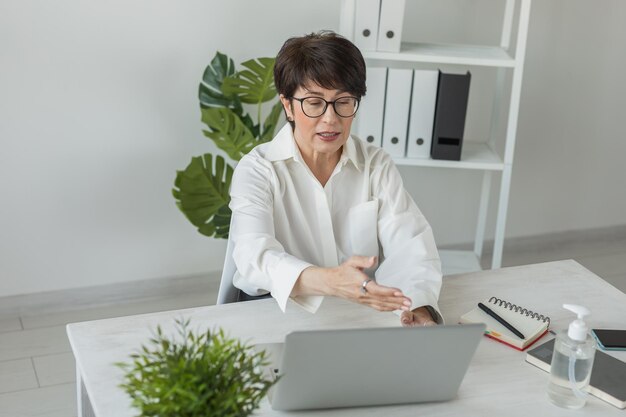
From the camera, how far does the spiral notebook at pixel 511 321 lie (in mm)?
1843

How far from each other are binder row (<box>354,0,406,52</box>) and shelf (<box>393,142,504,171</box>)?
1.41 feet

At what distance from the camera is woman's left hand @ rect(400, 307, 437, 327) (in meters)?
1.91

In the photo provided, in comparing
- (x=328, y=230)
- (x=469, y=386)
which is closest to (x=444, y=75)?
(x=328, y=230)

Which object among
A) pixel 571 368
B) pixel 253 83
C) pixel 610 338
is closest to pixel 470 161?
pixel 253 83

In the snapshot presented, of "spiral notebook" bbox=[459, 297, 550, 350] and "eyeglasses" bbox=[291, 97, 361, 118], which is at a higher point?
"eyeglasses" bbox=[291, 97, 361, 118]

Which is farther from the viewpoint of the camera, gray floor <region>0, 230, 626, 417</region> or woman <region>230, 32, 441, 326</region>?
gray floor <region>0, 230, 626, 417</region>

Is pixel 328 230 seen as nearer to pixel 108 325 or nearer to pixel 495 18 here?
pixel 108 325

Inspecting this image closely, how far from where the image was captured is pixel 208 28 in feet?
11.0

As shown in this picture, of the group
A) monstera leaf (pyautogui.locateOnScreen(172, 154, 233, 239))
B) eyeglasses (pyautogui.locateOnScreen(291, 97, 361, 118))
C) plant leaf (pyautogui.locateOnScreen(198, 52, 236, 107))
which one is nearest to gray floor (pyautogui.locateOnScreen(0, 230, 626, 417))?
monstera leaf (pyautogui.locateOnScreen(172, 154, 233, 239))

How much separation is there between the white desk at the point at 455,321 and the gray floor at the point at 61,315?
1.11 m

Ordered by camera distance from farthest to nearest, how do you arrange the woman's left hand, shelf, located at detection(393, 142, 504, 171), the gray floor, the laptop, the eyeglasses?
shelf, located at detection(393, 142, 504, 171), the gray floor, the eyeglasses, the woman's left hand, the laptop

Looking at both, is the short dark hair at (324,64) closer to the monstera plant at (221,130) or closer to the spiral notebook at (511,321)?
the spiral notebook at (511,321)

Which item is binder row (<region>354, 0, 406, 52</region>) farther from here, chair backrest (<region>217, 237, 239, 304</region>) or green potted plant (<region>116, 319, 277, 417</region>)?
green potted plant (<region>116, 319, 277, 417</region>)

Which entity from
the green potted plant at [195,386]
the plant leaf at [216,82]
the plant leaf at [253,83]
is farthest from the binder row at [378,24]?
the green potted plant at [195,386]
